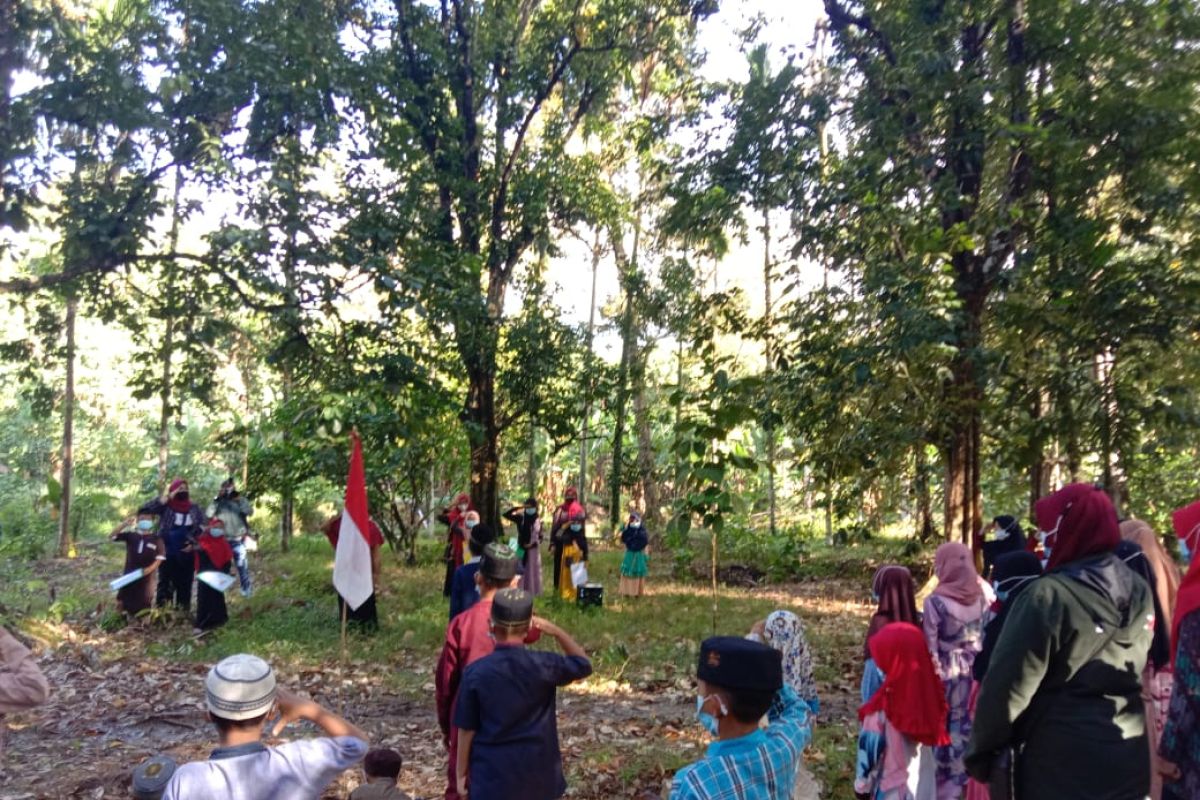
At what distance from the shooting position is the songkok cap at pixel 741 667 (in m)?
2.65

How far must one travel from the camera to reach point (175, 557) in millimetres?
12352

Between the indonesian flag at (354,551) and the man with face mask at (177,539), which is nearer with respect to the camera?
the indonesian flag at (354,551)

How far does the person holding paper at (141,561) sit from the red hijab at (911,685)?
35.3 ft

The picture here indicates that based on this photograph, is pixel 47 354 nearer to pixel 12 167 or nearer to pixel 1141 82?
pixel 12 167

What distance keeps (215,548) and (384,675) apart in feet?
13.7

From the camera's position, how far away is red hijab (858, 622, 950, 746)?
4.55m

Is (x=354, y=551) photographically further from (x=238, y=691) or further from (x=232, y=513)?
(x=232, y=513)

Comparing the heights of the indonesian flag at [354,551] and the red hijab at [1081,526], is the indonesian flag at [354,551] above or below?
below

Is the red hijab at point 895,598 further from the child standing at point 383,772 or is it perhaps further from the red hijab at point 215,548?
the red hijab at point 215,548

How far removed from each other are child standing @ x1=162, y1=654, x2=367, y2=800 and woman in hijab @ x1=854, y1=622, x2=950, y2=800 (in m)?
3.00

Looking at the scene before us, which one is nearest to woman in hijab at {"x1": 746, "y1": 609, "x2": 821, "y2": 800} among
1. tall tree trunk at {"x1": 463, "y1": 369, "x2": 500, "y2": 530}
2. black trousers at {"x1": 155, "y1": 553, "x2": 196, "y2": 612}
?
black trousers at {"x1": 155, "y1": 553, "x2": 196, "y2": 612}

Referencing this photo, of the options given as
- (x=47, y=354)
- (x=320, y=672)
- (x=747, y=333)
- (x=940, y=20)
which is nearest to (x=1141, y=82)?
(x=940, y=20)

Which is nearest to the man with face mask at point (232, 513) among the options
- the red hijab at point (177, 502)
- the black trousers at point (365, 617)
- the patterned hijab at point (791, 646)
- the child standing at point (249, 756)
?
the red hijab at point (177, 502)

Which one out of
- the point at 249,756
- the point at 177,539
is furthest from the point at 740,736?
the point at 177,539
